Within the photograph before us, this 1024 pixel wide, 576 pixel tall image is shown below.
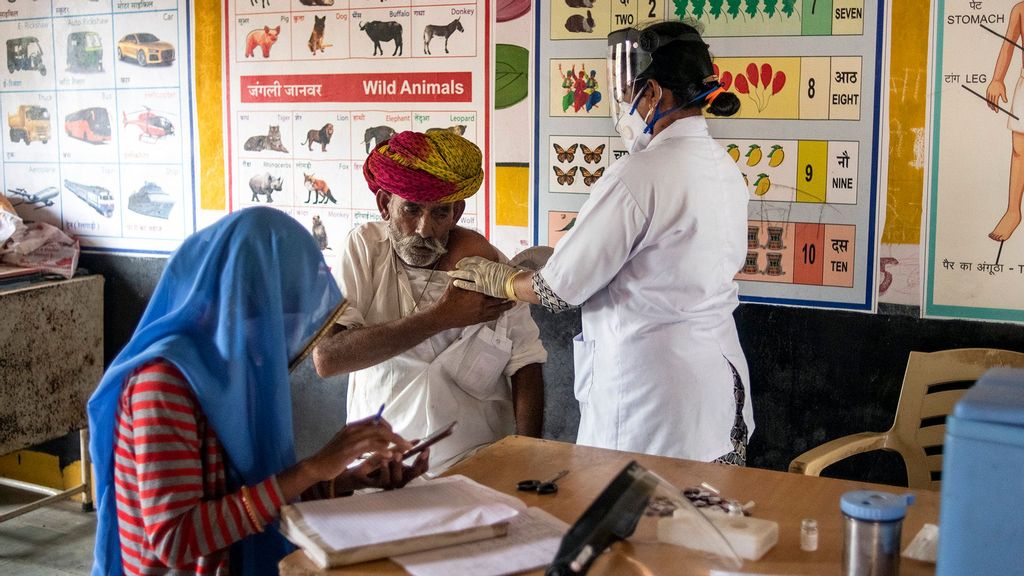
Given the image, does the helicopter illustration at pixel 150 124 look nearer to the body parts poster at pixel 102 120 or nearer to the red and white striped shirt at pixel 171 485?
the body parts poster at pixel 102 120

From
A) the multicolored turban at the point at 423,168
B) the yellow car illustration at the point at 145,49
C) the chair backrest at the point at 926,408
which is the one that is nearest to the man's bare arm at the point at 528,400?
the multicolored turban at the point at 423,168

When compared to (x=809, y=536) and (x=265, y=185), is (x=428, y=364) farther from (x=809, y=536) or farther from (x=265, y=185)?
(x=265, y=185)

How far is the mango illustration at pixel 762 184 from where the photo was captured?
2.87m

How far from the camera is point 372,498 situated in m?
1.70

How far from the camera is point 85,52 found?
3.75 metres

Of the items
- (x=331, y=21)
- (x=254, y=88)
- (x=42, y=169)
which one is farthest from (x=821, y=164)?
(x=42, y=169)

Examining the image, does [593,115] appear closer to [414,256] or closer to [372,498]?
[414,256]

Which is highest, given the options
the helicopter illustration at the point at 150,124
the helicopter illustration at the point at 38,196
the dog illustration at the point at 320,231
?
the helicopter illustration at the point at 150,124

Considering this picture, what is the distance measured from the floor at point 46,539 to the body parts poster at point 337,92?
1.33m

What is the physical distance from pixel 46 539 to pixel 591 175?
7.74 feet

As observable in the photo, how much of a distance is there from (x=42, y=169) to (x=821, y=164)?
2831mm

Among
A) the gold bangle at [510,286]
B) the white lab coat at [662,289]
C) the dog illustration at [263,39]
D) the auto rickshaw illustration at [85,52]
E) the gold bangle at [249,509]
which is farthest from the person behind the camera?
the auto rickshaw illustration at [85,52]

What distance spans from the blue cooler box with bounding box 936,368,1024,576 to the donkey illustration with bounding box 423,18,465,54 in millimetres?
2264

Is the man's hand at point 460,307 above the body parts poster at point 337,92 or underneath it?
underneath
